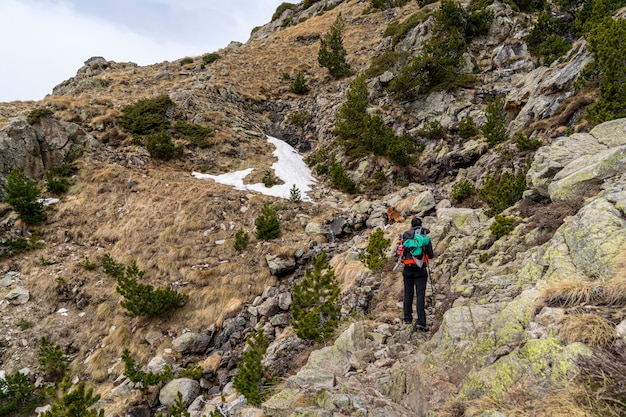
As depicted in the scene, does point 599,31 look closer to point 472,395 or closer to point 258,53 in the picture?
point 472,395

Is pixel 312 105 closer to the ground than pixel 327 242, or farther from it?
farther from it

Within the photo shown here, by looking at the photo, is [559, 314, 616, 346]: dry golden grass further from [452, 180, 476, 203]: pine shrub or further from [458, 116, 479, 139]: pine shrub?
[458, 116, 479, 139]: pine shrub

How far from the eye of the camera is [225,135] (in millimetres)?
24781

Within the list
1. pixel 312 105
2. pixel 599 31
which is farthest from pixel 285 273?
pixel 312 105

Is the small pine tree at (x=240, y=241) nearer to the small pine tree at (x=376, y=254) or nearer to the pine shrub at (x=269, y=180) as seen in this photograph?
→ the pine shrub at (x=269, y=180)

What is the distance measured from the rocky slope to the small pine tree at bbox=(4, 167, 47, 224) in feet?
2.01

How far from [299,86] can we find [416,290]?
29.1 metres

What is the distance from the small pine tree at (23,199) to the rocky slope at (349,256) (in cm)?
61

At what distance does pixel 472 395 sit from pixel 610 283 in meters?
2.13

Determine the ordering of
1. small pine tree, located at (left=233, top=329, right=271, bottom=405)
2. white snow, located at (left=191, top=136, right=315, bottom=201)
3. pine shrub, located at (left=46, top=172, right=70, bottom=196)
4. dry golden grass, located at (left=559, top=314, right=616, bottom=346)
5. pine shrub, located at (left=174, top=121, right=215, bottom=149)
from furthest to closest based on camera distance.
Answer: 1. pine shrub, located at (left=174, top=121, right=215, bottom=149)
2. white snow, located at (left=191, top=136, right=315, bottom=201)
3. pine shrub, located at (left=46, top=172, right=70, bottom=196)
4. small pine tree, located at (left=233, top=329, right=271, bottom=405)
5. dry golden grass, located at (left=559, top=314, right=616, bottom=346)

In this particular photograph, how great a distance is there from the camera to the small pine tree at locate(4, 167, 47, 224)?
14.0 meters

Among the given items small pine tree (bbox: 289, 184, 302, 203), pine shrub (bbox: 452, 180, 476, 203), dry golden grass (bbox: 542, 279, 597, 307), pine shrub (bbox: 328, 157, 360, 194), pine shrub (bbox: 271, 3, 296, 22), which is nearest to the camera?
dry golden grass (bbox: 542, 279, 597, 307)

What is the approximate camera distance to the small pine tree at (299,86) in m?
31.7

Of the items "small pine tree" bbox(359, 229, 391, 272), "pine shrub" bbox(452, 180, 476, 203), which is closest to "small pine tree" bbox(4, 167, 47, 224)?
"small pine tree" bbox(359, 229, 391, 272)
